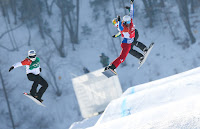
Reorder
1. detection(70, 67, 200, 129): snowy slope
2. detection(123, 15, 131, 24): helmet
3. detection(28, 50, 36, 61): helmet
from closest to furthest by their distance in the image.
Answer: detection(70, 67, 200, 129): snowy slope
detection(123, 15, 131, 24): helmet
detection(28, 50, 36, 61): helmet

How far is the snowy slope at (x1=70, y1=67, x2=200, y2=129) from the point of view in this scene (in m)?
5.48

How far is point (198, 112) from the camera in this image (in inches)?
214

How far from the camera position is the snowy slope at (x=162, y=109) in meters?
5.48

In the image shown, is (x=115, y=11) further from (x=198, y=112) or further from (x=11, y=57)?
(x=198, y=112)

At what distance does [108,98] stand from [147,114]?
36.2ft

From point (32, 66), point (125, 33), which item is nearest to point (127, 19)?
point (125, 33)

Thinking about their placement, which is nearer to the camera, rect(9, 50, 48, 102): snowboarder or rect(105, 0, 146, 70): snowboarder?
rect(105, 0, 146, 70): snowboarder

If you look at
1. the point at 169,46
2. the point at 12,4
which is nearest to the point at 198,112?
the point at 169,46

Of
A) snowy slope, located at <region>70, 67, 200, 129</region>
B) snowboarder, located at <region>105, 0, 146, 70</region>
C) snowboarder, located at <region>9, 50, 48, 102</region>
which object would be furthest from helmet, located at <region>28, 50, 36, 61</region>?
snowy slope, located at <region>70, 67, 200, 129</region>

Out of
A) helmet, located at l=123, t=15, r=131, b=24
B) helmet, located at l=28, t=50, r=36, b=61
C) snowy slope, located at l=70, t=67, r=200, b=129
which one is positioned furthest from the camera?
helmet, located at l=28, t=50, r=36, b=61

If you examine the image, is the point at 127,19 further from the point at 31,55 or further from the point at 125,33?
the point at 31,55

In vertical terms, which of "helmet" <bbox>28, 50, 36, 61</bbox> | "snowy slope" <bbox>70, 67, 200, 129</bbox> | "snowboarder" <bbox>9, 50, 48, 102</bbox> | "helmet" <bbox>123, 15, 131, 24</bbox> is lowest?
"snowy slope" <bbox>70, 67, 200, 129</bbox>

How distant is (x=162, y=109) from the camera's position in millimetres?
6520

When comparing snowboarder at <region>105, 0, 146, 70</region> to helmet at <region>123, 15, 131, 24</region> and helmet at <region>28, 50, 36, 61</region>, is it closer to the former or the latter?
helmet at <region>123, 15, 131, 24</region>
